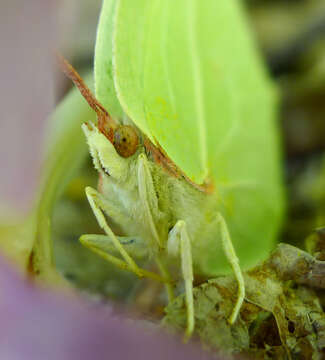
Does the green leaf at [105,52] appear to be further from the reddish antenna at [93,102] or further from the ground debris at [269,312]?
the ground debris at [269,312]

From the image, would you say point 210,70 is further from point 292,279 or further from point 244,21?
point 292,279

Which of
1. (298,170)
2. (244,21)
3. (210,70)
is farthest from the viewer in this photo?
(298,170)

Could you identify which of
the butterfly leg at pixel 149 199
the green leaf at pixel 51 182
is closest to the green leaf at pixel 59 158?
the green leaf at pixel 51 182

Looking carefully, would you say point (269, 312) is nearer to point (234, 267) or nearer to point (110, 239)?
point (234, 267)

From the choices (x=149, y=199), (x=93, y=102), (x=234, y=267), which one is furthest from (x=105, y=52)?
(x=234, y=267)


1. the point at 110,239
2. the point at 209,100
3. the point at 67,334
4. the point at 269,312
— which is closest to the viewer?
the point at 67,334

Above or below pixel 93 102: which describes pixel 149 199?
below

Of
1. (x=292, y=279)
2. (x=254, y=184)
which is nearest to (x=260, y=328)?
(x=292, y=279)
